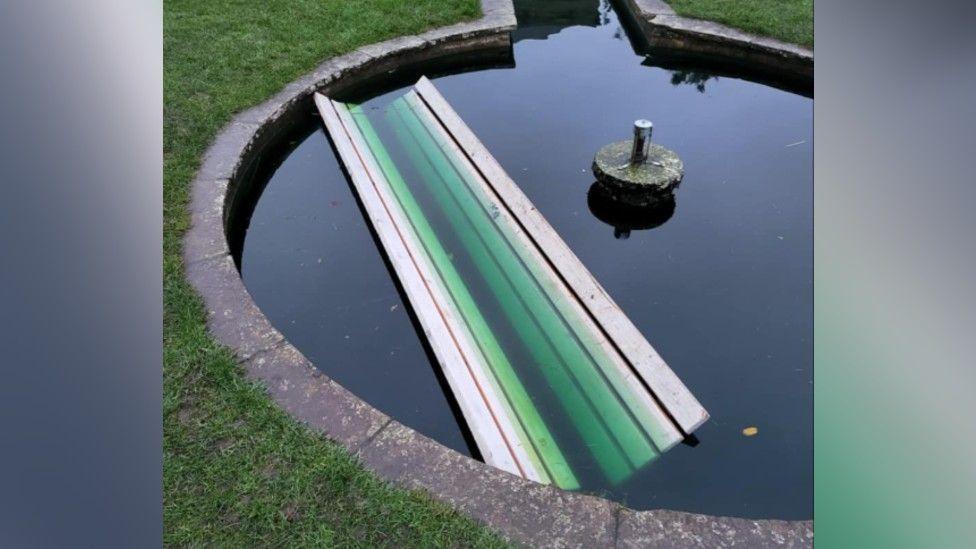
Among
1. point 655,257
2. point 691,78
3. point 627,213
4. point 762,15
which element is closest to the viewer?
point 655,257

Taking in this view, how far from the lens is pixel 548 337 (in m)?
3.52

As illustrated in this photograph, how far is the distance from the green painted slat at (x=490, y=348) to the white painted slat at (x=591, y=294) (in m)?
0.53

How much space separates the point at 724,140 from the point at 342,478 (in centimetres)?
387

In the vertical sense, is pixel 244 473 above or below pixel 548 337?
above

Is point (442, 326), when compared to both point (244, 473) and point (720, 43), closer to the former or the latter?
point (244, 473)

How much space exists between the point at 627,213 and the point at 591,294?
100 centimetres

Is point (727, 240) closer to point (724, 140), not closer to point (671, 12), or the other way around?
point (724, 140)

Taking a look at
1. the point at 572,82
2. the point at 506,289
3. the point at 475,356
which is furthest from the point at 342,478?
the point at 572,82

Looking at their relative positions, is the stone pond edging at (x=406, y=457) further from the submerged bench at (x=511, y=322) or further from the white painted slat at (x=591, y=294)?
the white painted slat at (x=591, y=294)

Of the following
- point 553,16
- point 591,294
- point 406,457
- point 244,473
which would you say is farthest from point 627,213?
point 553,16

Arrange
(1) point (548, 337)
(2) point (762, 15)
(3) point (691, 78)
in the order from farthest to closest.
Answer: (2) point (762, 15) → (3) point (691, 78) → (1) point (548, 337)

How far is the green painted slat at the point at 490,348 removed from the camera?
292 cm

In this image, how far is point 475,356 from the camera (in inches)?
132
